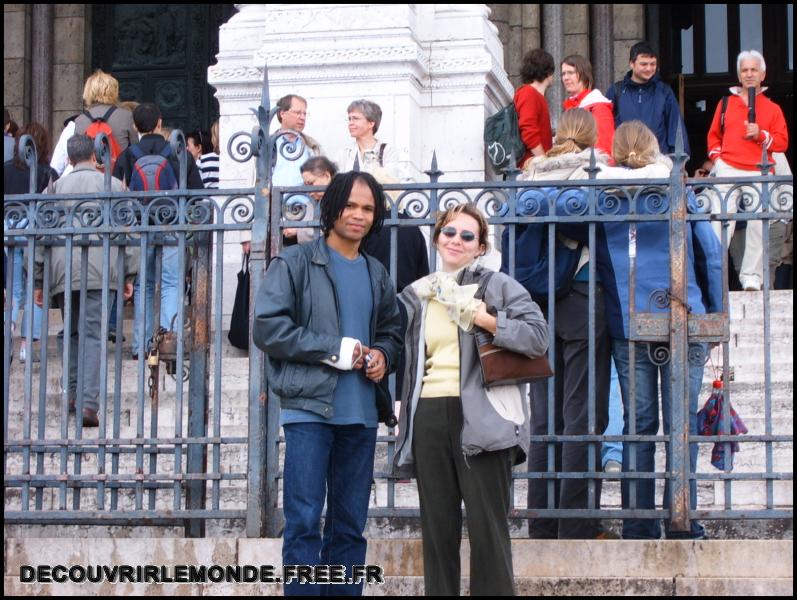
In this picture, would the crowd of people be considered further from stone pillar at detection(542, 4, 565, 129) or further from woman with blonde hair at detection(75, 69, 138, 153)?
stone pillar at detection(542, 4, 565, 129)

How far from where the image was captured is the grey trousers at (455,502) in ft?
21.4

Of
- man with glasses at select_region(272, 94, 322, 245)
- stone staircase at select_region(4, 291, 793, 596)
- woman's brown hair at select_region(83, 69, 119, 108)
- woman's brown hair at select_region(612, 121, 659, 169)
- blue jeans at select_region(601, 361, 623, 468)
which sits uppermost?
woman's brown hair at select_region(83, 69, 119, 108)

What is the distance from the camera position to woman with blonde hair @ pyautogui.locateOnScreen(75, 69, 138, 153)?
1137 centimetres

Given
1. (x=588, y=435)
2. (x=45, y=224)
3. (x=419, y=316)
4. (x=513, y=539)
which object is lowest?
(x=513, y=539)

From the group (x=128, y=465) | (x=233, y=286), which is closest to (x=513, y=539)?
(x=128, y=465)

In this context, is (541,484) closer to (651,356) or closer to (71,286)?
(651,356)

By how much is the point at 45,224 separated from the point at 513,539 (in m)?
2.76

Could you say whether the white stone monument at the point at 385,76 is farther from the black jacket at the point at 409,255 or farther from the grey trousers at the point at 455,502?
the grey trousers at the point at 455,502

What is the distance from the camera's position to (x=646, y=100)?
1131 centimetres

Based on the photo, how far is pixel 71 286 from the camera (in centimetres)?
830

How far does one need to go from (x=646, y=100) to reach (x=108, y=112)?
3647 mm

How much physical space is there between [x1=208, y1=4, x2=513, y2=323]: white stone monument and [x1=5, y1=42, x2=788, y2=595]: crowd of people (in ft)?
3.40

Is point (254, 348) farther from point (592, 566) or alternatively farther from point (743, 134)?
point (743, 134)

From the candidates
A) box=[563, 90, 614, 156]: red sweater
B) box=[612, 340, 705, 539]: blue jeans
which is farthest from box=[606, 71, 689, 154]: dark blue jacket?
box=[612, 340, 705, 539]: blue jeans
